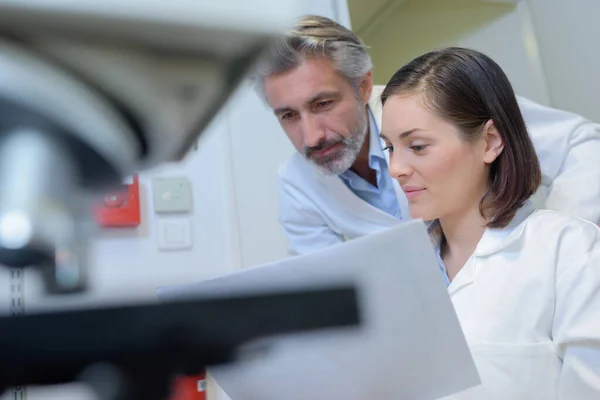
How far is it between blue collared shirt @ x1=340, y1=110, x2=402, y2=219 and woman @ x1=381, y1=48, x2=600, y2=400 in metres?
0.29

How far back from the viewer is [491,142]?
95 cm

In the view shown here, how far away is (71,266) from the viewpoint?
0.83ft

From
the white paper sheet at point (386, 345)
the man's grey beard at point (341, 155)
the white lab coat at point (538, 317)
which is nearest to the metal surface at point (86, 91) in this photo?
the white paper sheet at point (386, 345)

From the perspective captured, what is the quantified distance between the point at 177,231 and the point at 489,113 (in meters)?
0.69

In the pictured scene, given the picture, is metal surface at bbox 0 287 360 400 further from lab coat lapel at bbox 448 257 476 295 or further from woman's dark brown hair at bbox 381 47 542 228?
woman's dark brown hair at bbox 381 47 542 228

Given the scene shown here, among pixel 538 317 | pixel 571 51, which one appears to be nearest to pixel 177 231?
pixel 538 317

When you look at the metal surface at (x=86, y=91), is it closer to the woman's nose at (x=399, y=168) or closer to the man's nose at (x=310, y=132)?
the woman's nose at (x=399, y=168)

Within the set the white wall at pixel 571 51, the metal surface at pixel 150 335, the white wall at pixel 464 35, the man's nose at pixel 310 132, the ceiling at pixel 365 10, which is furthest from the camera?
the ceiling at pixel 365 10

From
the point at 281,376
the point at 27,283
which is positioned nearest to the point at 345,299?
the point at 27,283

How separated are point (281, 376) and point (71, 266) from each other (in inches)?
14.1

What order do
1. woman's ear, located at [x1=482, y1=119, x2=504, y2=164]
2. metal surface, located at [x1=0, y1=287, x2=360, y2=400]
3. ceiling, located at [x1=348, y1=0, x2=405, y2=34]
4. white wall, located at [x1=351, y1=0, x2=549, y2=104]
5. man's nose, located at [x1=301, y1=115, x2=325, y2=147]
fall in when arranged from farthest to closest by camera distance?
ceiling, located at [x1=348, y1=0, x2=405, y2=34], white wall, located at [x1=351, y1=0, x2=549, y2=104], man's nose, located at [x1=301, y1=115, x2=325, y2=147], woman's ear, located at [x1=482, y1=119, x2=504, y2=164], metal surface, located at [x1=0, y1=287, x2=360, y2=400]

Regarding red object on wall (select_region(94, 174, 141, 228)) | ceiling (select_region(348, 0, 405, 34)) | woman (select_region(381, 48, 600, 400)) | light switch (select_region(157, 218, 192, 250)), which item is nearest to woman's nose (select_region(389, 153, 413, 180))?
woman (select_region(381, 48, 600, 400))

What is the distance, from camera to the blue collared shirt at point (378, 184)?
133cm

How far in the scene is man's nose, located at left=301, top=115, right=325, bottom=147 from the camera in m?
1.25
